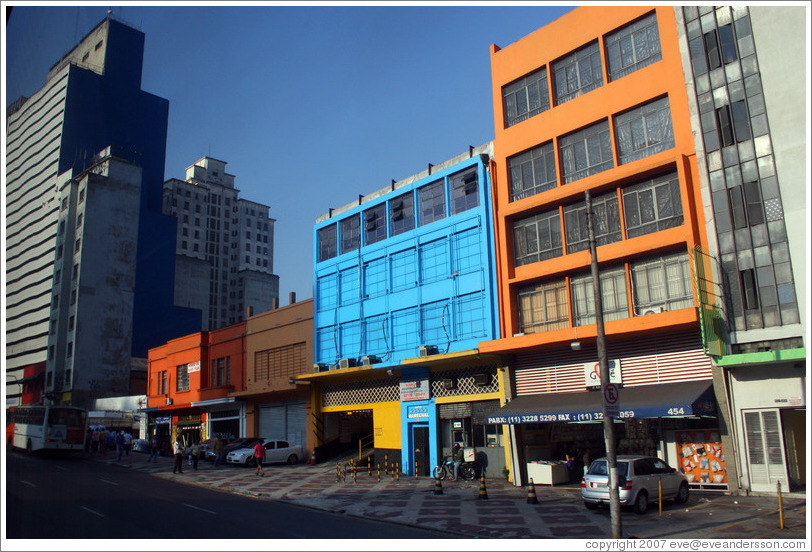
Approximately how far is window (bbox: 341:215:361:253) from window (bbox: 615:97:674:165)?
15801 millimetres

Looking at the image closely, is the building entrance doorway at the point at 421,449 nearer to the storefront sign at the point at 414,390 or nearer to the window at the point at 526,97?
the storefront sign at the point at 414,390

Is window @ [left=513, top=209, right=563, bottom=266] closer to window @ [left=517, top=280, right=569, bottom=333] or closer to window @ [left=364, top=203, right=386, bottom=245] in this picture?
window @ [left=517, top=280, right=569, bottom=333]

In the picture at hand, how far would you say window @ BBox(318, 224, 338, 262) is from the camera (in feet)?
121

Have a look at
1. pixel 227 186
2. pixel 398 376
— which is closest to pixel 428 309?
pixel 398 376

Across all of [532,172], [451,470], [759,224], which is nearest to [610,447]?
[759,224]

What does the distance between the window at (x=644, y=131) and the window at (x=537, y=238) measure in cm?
385

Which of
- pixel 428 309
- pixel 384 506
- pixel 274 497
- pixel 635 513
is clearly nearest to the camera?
pixel 635 513

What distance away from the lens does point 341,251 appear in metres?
36.2

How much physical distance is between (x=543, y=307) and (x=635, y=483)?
33.4 feet

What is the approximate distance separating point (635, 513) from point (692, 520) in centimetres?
160

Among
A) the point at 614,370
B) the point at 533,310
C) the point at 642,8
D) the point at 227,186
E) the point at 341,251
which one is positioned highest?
the point at 227,186

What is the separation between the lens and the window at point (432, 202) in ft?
102

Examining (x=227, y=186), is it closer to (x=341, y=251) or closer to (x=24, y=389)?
(x=24, y=389)

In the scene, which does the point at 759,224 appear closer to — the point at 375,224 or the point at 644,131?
the point at 644,131
